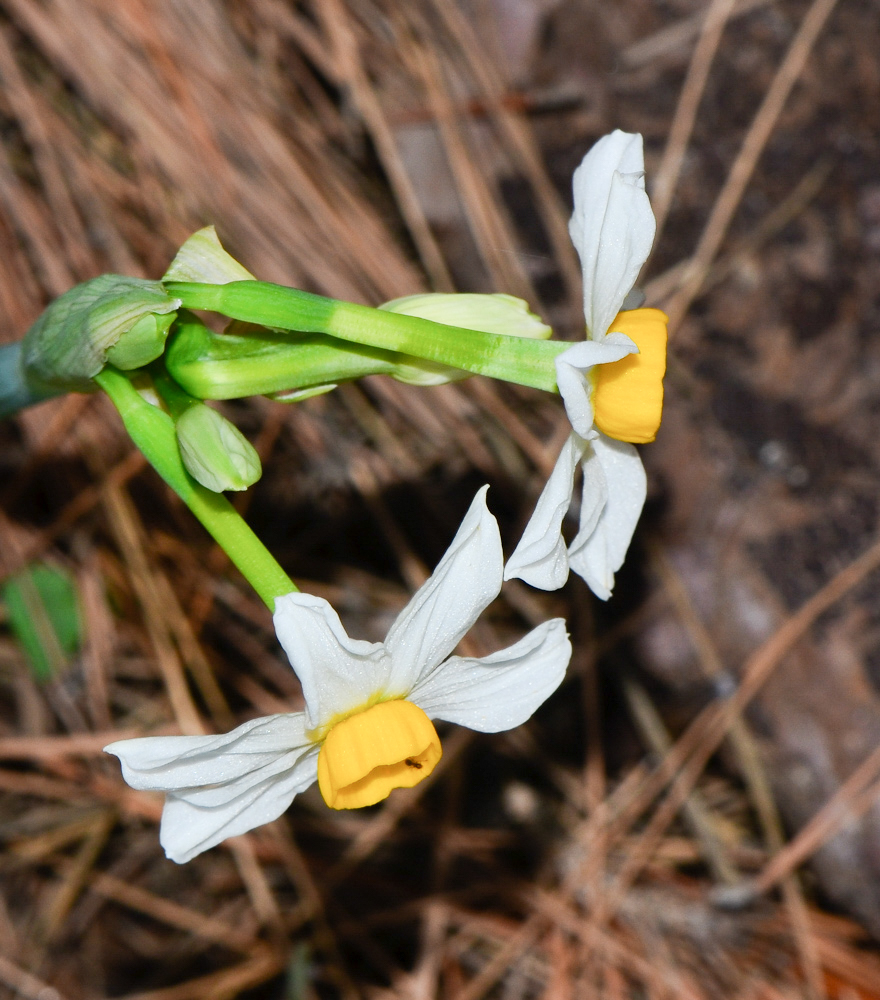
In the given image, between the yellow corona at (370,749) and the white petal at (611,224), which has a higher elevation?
the white petal at (611,224)

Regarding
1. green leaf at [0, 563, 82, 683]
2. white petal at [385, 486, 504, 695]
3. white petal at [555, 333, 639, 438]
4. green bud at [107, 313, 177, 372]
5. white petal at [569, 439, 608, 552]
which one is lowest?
green leaf at [0, 563, 82, 683]

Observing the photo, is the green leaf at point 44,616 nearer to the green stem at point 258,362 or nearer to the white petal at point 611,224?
the green stem at point 258,362

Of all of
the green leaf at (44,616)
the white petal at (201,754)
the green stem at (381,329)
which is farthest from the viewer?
the green leaf at (44,616)

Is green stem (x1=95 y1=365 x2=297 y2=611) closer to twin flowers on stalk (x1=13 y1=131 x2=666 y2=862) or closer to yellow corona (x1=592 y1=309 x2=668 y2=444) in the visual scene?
twin flowers on stalk (x1=13 y1=131 x2=666 y2=862)

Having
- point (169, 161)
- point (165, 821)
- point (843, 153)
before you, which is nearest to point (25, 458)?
point (169, 161)

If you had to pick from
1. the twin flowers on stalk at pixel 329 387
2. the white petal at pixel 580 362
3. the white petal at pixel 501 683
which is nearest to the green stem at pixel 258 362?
the twin flowers on stalk at pixel 329 387

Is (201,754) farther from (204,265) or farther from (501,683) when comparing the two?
(204,265)

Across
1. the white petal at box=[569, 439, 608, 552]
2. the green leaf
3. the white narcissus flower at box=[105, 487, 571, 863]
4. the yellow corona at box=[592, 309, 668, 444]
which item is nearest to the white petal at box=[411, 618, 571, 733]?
the white narcissus flower at box=[105, 487, 571, 863]

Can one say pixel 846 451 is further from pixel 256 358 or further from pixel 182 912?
pixel 182 912
